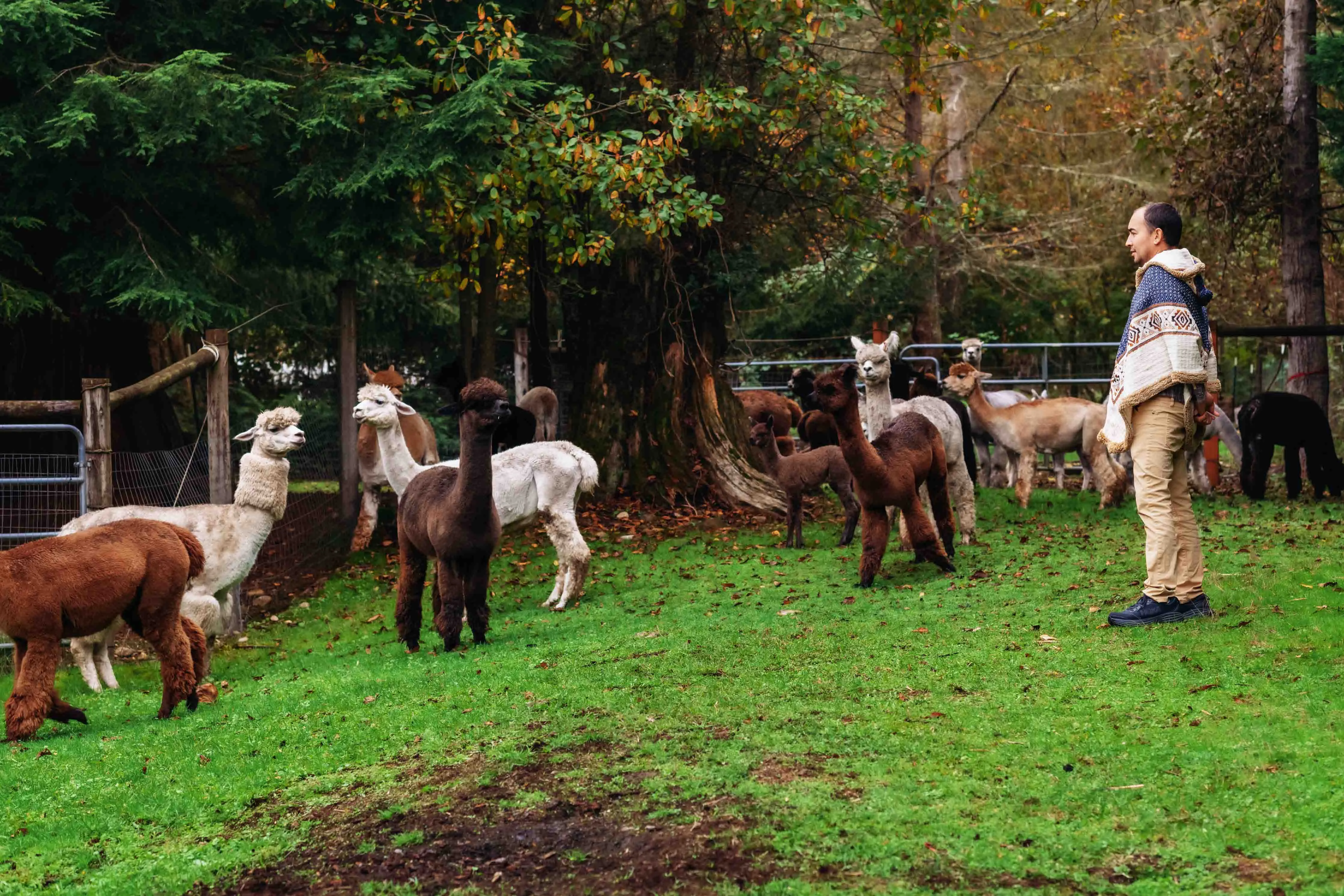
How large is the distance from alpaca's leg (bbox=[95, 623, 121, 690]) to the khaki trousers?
693 centimetres

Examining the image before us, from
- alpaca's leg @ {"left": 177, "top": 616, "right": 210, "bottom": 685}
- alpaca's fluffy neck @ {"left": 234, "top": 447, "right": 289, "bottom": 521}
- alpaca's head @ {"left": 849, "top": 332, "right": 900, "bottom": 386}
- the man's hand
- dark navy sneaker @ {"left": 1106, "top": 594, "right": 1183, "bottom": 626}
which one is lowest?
alpaca's leg @ {"left": 177, "top": 616, "right": 210, "bottom": 685}

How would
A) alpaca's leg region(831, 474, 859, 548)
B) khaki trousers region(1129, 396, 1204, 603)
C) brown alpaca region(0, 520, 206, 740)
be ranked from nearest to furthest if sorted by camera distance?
brown alpaca region(0, 520, 206, 740) < khaki trousers region(1129, 396, 1204, 603) < alpaca's leg region(831, 474, 859, 548)

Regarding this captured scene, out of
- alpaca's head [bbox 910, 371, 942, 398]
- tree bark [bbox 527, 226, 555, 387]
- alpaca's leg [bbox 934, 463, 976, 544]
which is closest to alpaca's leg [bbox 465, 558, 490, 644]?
alpaca's leg [bbox 934, 463, 976, 544]

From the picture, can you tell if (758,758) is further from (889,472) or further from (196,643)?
(889,472)

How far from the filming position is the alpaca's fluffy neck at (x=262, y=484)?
970 centimetres

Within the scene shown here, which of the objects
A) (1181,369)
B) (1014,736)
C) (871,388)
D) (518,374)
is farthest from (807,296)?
(1014,736)

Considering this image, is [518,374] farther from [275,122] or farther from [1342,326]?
[1342,326]

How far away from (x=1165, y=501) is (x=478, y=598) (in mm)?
4450

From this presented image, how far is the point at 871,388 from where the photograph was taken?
12023mm

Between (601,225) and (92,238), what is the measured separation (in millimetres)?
5476

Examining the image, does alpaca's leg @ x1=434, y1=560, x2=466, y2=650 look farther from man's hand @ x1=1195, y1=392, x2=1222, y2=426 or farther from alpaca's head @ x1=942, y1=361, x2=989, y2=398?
alpaca's head @ x1=942, y1=361, x2=989, y2=398

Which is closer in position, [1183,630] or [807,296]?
[1183,630]

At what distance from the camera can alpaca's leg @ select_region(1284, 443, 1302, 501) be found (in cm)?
1453

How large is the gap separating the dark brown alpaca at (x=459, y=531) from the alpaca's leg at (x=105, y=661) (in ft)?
6.74
